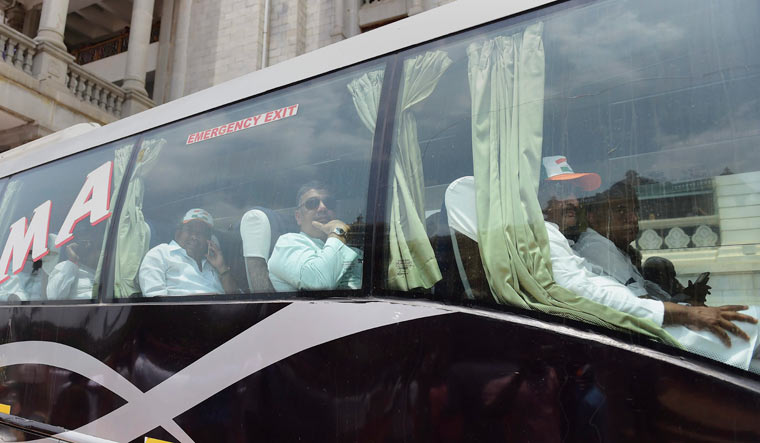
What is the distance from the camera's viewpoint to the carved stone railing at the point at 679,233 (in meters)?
1.83

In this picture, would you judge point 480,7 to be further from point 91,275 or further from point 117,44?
point 117,44

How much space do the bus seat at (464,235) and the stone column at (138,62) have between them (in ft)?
49.6

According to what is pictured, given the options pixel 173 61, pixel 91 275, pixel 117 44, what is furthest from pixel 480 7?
pixel 117 44

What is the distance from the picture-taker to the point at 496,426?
6.39ft

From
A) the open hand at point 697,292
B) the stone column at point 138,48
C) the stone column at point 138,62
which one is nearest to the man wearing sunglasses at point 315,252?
the open hand at point 697,292

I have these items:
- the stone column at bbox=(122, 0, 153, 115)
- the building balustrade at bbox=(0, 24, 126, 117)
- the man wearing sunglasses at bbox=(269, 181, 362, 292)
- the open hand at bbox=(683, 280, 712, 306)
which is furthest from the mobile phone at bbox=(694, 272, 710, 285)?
the stone column at bbox=(122, 0, 153, 115)

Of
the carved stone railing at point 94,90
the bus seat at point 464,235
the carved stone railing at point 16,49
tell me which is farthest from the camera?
the carved stone railing at point 94,90

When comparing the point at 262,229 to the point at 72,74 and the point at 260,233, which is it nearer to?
the point at 260,233

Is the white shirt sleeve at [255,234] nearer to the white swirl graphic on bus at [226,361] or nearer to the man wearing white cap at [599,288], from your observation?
the white swirl graphic on bus at [226,361]

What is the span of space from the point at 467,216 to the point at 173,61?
702 inches

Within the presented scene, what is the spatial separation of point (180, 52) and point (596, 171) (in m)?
17.9

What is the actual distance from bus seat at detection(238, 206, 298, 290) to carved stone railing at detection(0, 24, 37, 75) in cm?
1221

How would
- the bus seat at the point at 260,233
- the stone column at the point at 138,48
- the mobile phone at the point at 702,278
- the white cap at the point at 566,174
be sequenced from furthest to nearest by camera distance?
the stone column at the point at 138,48
the bus seat at the point at 260,233
the white cap at the point at 566,174
the mobile phone at the point at 702,278

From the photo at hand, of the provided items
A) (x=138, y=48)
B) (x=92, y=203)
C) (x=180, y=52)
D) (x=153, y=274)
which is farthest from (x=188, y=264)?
(x=180, y=52)
